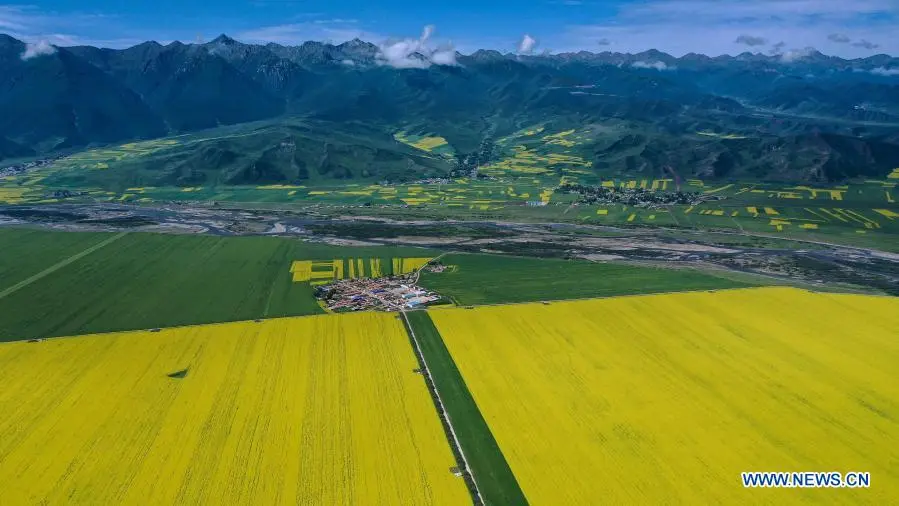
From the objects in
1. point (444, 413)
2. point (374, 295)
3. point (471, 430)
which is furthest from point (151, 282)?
point (471, 430)

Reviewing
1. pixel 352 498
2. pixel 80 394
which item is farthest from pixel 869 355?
pixel 80 394

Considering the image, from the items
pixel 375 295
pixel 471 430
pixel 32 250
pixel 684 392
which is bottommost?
pixel 471 430

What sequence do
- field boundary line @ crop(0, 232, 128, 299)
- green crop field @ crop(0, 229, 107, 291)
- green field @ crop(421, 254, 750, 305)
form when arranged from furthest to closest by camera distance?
green crop field @ crop(0, 229, 107, 291) < field boundary line @ crop(0, 232, 128, 299) < green field @ crop(421, 254, 750, 305)

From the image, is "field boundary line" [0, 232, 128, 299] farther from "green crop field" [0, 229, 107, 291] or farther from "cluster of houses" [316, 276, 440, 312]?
"cluster of houses" [316, 276, 440, 312]

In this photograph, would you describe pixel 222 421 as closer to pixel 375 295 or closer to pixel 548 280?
pixel 375 295

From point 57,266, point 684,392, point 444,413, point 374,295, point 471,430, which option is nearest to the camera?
point 471,430

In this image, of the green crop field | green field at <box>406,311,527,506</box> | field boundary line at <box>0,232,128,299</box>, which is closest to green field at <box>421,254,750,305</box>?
green field at <box>406,311,527,506</box>
